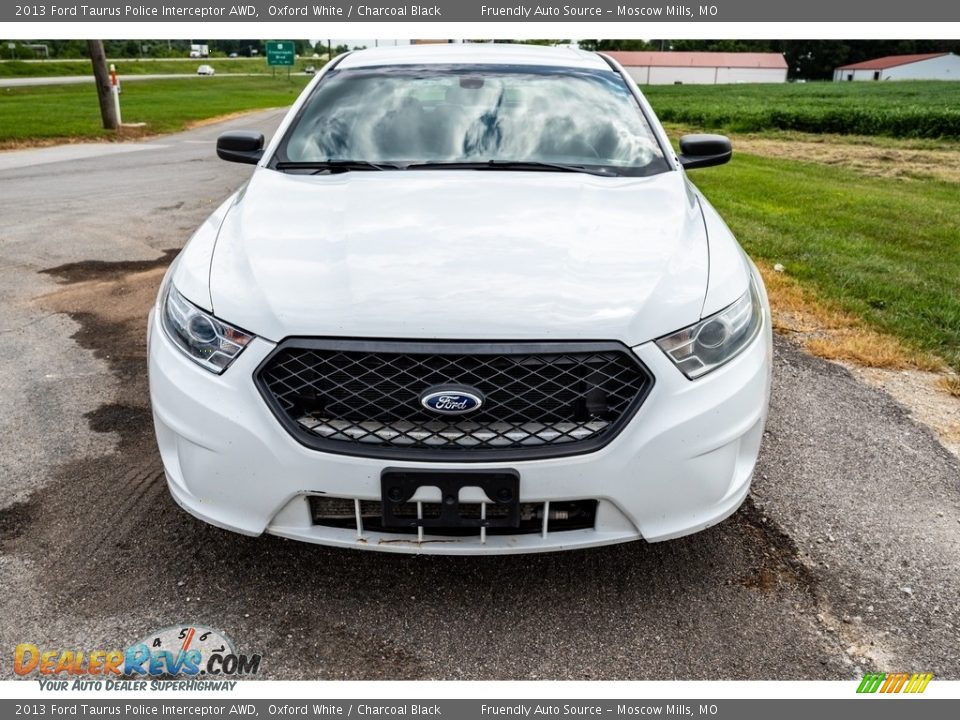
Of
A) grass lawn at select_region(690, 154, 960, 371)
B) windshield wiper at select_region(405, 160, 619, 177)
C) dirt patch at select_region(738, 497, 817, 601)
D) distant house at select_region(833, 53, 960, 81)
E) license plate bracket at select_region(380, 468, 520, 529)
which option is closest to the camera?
license plate bracket at select_region(380, 468, 520, 529)

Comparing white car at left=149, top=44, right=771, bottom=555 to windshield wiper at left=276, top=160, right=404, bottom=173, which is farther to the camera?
windshield wiper at left=276, top=160, right=404, bottom=173

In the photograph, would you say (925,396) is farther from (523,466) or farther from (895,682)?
(523,466)

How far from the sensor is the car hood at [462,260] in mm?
2234

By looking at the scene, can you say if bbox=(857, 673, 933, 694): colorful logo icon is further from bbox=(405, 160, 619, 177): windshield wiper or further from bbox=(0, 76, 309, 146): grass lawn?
bbox=(0, 76, 309, 146): grass lawn

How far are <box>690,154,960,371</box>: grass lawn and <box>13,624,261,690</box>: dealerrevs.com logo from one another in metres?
4.09

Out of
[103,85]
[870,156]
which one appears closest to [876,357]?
[870,156]

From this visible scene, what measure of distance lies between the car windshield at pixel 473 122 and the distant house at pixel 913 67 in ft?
301

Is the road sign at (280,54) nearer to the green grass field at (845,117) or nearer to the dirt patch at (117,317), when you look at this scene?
the green grass field at (845,117)

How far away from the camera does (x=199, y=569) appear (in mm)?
2707

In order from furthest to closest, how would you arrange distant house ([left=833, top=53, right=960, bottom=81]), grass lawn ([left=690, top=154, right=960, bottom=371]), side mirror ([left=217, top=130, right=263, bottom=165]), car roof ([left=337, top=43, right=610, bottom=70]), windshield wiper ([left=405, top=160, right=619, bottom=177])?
distant house ([left=833, top=53, right=960, bottom=81])
grass lawn ([left=690, top=154, right=960, bottom=371])
car roof ([left=337, top=43, right=610, bottom=70])
side mirror ([left=217, top=130, right=263, bottom=165])
windshield wiper ([left=405, top=160, right=619, bottom=177])

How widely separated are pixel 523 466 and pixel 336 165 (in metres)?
1.80

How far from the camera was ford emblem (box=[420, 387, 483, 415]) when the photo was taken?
2.18 metres

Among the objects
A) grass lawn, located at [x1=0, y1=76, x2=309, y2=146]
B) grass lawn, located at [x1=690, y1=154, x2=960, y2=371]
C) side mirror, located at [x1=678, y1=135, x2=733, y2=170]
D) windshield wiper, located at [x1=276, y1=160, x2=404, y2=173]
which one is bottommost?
grass lawn, located at [x1=690, y1=154, x2=960, y2=371]

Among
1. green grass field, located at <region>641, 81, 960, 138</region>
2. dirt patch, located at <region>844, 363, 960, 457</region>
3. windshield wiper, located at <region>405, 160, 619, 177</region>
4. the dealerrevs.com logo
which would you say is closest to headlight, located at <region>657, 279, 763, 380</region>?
windshield wiper, located at <region>405, 160, 619, 177</region>
